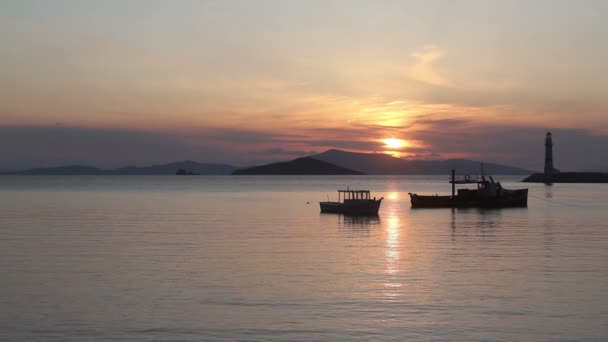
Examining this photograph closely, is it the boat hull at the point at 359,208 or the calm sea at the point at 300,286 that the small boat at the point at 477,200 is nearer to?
the boat hull at the point at 359,208

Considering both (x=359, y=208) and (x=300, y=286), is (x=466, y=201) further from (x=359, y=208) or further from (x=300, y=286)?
(x=300, y=286)

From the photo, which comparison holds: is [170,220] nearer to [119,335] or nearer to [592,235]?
[592,235]

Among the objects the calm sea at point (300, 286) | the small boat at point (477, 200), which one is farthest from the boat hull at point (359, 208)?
the calm sea at point (300, 286)

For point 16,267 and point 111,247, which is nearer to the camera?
point 16,267

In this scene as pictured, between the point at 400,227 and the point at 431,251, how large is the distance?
19.8 m

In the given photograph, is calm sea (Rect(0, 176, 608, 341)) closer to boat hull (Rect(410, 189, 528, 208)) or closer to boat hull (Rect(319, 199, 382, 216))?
boat hull (Rect(319, 199, 382, 216))

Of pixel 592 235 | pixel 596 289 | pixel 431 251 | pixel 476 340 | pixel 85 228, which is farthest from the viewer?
pixel 85 228

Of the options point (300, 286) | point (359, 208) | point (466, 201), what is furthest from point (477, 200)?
point (300, 286)

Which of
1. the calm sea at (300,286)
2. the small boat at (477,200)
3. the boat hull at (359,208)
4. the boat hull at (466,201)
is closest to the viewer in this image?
the calm sea at (300,286)

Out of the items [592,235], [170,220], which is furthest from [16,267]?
[592,235]

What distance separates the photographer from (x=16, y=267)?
31.8 m

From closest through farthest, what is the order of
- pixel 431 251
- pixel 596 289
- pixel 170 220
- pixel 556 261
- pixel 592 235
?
pixel 596 289, pixel 556 261, pixel 431 251, pixel 592 235, pixel 170 220

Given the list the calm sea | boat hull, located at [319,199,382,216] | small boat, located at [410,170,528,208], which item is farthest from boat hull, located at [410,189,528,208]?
the calm sea

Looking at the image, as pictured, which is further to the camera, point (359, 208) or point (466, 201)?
point (466, 201)
